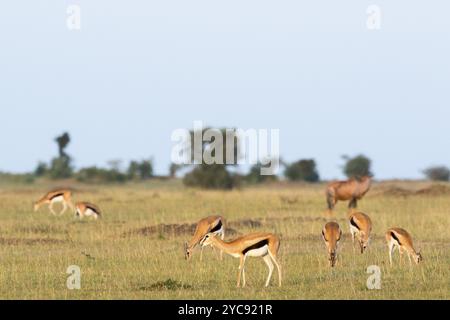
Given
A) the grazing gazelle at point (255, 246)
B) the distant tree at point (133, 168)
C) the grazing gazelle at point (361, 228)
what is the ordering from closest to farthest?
the grazing gazelle at point (255, 246), the grazing gazelle at point (361, 228), the distant tree at point (133, 168)

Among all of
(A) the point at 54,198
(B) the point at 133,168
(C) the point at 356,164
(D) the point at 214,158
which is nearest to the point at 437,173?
(C) the point at 356,164

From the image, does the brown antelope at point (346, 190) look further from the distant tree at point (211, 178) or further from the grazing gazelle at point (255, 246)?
the distant tree at point (211, 178)

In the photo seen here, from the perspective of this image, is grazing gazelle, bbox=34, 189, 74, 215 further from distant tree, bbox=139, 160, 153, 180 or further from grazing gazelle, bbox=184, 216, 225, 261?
distant tree, bbox=139, 160, 153, 180

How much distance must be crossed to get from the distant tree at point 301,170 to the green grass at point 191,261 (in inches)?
1293

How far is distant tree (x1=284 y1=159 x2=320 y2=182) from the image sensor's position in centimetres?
6116

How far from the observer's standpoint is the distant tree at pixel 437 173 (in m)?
59.8

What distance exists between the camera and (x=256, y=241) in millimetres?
12359

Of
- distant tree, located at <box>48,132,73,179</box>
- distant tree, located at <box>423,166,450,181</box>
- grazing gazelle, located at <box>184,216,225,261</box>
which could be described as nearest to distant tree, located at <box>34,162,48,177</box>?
distant tree, located at <box>48,132,73,179</box>

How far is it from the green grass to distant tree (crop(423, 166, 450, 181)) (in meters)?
32.4

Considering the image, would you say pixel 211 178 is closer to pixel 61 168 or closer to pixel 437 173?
pixel 61 168

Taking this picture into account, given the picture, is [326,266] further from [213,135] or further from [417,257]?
[213,135]

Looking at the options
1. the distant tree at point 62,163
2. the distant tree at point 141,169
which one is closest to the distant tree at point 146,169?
the distant tree at point 141,169

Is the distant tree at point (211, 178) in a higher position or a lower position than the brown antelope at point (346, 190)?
lower
